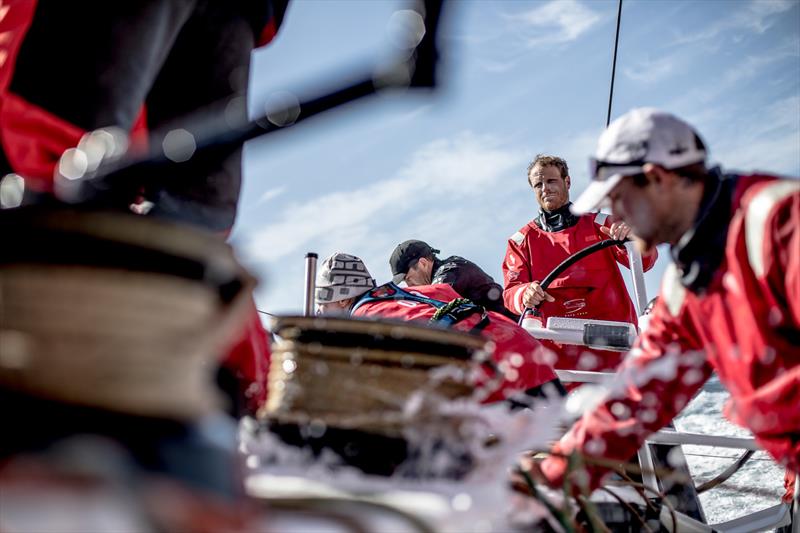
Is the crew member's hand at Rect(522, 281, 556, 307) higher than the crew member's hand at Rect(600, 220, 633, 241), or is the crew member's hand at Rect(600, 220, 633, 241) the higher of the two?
the crew member's hand at Rect(600, 220, 633, 241)

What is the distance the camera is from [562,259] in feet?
17.9

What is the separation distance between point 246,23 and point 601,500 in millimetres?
1580

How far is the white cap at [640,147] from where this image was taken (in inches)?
89.6

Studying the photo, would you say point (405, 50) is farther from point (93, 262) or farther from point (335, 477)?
point (335, 477)

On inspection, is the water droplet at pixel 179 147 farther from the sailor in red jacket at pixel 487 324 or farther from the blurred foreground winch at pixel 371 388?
the sailor in red jacket at pixel 487 324

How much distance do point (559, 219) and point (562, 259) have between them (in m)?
0.28

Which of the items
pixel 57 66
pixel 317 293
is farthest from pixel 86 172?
pixel 317 293

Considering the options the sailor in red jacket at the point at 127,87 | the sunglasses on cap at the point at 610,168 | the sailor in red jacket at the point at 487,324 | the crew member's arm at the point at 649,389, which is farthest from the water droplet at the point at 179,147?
the sailor in red jacket at the point at 487,324

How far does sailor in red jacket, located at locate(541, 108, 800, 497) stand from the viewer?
1927 millimetres

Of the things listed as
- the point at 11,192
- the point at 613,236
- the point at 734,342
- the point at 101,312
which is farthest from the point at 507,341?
the point at 101,312

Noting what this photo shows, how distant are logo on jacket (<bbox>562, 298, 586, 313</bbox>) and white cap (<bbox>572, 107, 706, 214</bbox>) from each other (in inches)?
113

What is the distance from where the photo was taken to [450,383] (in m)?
1.24

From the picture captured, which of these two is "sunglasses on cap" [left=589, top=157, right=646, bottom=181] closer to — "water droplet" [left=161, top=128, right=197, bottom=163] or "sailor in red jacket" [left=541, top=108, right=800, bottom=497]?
"sailor in red jacket" [left=541, top=108, right=800, bottom=497]

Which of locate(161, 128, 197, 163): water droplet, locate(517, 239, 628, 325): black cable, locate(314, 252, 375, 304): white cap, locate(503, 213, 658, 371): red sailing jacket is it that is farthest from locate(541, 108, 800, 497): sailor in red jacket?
locate(503, 213, 658, 371): red sailing jacket
